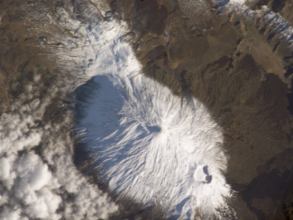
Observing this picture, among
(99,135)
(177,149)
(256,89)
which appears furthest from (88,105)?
(256,89)

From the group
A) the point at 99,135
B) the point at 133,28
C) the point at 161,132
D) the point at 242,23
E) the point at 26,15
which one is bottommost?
the point at 99,135

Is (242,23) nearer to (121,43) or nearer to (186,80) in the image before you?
(186,80)

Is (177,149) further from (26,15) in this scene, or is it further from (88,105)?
(26,15)

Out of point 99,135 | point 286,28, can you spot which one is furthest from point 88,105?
point 286,28

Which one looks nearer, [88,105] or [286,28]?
[88,105]

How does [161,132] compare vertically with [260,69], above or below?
below

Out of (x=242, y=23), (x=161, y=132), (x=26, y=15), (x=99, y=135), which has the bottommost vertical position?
(x=99, y=135)
